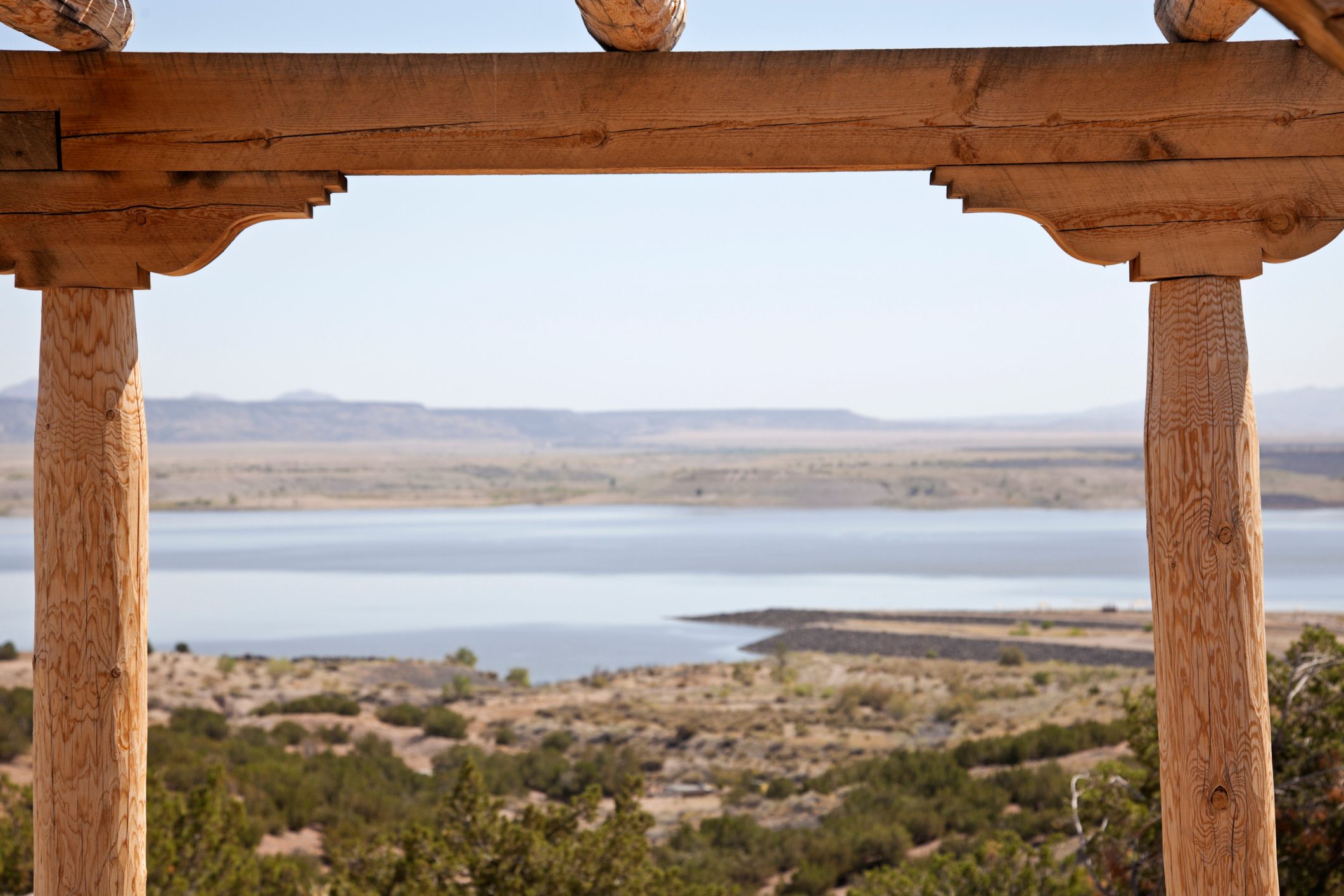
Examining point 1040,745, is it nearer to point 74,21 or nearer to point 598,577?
point 74,21

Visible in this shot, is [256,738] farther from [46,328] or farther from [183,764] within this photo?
[46,328]

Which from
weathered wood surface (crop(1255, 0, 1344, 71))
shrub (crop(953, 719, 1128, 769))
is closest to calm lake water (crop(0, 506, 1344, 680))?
shrub (crop(953, 719, 1128, 769))

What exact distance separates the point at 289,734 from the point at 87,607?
1219cm

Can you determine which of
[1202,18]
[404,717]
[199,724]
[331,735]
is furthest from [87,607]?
[404,717]

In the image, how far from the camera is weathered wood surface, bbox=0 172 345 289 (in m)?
2.30

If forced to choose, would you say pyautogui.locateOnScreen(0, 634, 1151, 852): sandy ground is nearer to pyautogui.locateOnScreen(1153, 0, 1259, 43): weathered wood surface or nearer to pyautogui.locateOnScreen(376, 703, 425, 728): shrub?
pyautogui.locateOnScreen(376, 703, 425, 728): shrub

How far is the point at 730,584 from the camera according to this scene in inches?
1495

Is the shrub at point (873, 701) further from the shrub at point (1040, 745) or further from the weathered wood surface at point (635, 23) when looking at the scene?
the weathered wood surface at point (635, 23)

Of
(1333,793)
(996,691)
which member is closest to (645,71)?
(1333,793)

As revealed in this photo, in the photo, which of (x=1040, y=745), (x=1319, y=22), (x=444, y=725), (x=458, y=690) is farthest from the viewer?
(x=458, y=690)

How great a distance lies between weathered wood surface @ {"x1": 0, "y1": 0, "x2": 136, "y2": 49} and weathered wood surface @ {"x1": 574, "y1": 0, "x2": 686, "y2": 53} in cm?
93

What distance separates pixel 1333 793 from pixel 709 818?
662cm

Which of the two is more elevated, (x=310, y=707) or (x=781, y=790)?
(x=310, y=707)

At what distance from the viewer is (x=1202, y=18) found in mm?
2238
